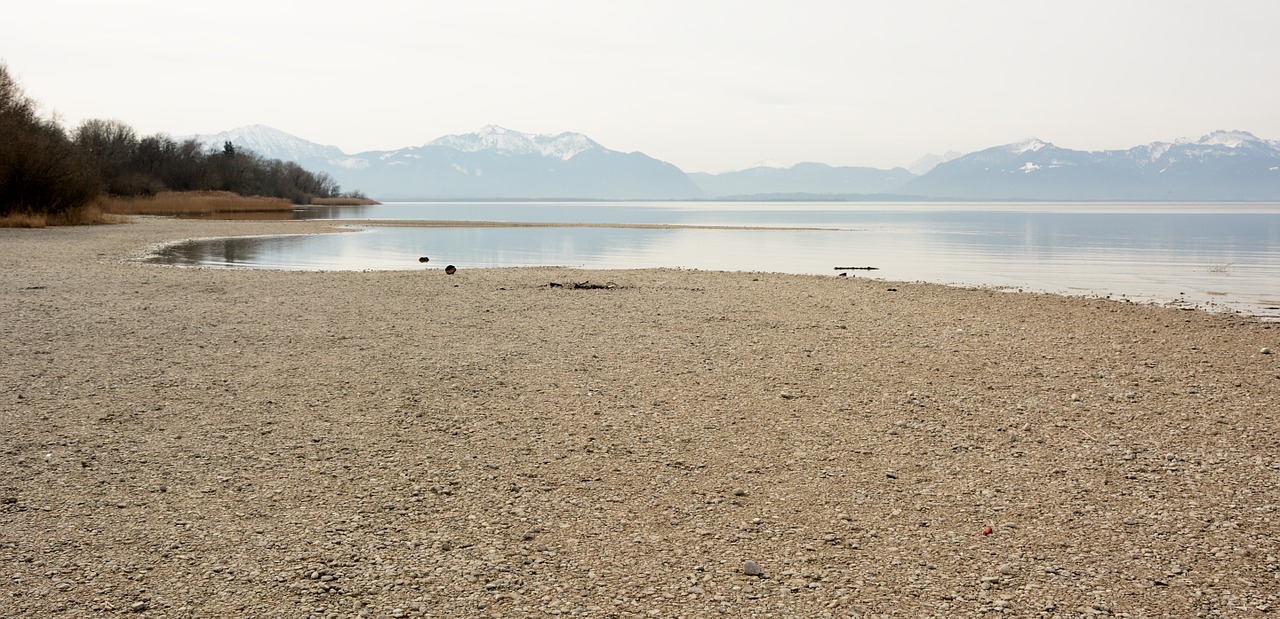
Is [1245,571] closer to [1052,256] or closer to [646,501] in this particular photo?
[646,501]

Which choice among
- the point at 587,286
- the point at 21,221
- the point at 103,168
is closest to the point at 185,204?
the point at 103,168

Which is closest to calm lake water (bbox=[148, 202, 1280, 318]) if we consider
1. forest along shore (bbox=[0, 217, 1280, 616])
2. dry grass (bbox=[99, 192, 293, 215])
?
forest along shore (bbox=[0, 217, 1280, 616])

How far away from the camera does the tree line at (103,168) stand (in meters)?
36.8

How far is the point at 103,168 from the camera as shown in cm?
6525

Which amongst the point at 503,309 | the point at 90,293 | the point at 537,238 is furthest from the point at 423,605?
the point at 537,238

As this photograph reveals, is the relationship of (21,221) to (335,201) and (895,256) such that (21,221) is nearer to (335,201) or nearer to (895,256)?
(895,256)

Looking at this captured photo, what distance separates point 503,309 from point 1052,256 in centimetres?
2591

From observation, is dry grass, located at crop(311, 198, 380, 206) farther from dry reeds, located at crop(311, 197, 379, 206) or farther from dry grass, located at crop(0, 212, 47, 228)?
dry grass, located at crop(0, 212, 47, 228)

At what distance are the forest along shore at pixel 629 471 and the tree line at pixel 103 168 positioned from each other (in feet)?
97.6

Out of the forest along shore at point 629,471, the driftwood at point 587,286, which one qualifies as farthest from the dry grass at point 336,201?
the forest along shore at point 629,471

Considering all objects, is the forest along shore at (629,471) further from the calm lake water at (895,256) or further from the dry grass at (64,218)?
Answer: the dry grass at (64,218)

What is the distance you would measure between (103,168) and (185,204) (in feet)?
18.9

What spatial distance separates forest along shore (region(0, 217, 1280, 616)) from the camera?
4.31m

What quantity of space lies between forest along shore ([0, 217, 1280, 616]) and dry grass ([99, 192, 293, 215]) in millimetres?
56869
